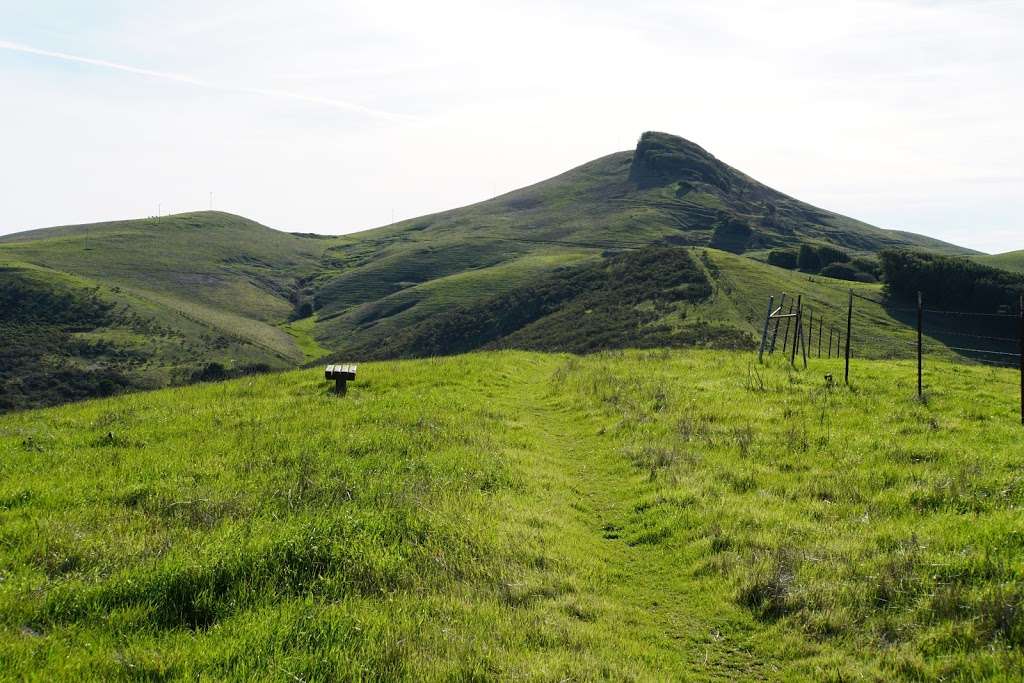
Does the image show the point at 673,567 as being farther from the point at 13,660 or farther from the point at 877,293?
the point at 877,293

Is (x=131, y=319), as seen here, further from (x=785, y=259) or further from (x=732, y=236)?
(x=732, y=236)

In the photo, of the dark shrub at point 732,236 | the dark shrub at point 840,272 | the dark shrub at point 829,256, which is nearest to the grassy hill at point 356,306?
the dark shrub at point 732,236

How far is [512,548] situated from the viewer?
30.6 ft

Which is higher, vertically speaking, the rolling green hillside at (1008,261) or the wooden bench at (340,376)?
the rolling green hillside at (1008,261)

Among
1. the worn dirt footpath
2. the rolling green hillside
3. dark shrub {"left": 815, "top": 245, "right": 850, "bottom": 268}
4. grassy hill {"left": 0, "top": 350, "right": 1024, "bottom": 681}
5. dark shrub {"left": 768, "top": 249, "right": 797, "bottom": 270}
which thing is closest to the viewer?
grassy hill {"left": 0, "top": 350, "right": 1024, "bottom": 681}

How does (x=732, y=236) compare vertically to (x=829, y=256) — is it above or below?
above

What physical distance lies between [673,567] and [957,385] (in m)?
18.5

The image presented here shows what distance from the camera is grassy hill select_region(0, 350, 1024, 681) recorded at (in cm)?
663

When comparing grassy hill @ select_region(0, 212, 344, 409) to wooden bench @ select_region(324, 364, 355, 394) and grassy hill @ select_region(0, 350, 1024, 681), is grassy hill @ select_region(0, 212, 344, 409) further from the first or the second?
grassy hill @ select_region(0, 350, 1024, 681)

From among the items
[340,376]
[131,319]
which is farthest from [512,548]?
[131,319]

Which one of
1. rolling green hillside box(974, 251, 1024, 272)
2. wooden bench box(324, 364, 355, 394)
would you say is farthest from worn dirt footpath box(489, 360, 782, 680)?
rolling green hillside box(974, 251, 1024, 272)

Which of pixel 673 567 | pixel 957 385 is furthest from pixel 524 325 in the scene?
pixel 673 567

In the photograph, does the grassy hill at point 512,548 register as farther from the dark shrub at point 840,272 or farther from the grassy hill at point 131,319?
the dark shrub at point 840,272

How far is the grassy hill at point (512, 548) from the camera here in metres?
6.63
